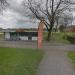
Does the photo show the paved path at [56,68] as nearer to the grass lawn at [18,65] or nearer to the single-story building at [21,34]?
the grass lawn at [18,65]

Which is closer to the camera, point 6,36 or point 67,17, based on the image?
point 67,17

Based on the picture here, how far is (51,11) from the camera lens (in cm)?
5134

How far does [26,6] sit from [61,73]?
42997mm

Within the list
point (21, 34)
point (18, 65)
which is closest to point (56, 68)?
point (18, 65)

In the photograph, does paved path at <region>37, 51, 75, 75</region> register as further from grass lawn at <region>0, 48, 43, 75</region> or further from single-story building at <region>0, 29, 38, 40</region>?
single-story building at <region>0, 29, 38, 40</region>

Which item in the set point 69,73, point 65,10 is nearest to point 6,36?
point 65,10

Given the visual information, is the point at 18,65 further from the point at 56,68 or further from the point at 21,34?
the point at 21,34

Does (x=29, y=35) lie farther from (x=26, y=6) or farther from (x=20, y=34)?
(x=26, y=6)

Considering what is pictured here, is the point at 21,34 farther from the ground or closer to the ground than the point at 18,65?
closer to the ground

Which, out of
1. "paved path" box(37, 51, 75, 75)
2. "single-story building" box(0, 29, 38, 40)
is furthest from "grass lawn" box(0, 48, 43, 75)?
"single-story building" box(0, 29, 38, 40)

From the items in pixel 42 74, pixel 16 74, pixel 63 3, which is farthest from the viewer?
pixel 63 3

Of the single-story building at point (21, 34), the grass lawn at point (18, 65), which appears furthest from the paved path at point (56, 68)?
the single-story building at point (21, 34)

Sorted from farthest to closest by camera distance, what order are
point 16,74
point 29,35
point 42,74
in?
point 29,35
point 42,74
point 16,74

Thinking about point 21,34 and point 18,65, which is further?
point 21,34
